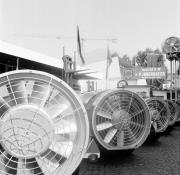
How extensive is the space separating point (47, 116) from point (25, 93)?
0.31m

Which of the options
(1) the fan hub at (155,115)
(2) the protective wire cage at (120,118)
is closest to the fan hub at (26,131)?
(2) the protective wire cage at (120,118)

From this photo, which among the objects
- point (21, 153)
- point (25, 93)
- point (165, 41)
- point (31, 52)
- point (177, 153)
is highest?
point (165, 41)

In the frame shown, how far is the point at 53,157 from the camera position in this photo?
2410 mm

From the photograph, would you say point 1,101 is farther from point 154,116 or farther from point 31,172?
point 154,116

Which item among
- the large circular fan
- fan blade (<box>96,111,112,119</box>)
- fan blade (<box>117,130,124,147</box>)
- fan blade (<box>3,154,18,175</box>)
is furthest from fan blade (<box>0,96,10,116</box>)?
the large circular fan

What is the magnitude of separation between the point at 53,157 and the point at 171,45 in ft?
41.7

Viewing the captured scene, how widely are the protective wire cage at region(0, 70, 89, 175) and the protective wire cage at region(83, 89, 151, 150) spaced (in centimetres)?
165

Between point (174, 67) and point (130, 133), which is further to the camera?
point (174, 67)

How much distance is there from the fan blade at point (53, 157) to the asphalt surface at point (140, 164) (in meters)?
1.35

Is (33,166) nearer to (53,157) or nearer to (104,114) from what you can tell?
(53,157)

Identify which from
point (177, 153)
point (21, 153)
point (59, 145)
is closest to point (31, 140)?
point (21, 153)

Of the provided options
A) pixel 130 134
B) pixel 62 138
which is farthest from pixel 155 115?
pixel 62 138

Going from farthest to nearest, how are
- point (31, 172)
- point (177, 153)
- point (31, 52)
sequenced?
1. point (31, 52)
2. point (177, 153)
3. point (31, 172)

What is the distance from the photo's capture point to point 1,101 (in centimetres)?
237
